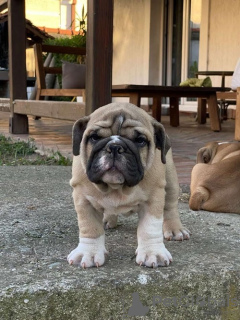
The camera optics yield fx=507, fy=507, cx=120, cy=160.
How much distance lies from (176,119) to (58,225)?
6.58 meters

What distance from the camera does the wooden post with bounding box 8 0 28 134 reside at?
672cm

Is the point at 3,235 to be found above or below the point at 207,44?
below

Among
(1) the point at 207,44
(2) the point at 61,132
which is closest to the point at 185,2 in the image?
(1) the point at 207,44

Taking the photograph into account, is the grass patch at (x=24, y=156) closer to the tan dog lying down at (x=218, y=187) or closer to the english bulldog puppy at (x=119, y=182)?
the tan dog lying down at (x=218, y=187)

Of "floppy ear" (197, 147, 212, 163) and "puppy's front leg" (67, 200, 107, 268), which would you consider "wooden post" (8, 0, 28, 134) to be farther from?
"puppy's front leg" (67, 200, 107, 268)

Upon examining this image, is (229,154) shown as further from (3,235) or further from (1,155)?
(1,155)

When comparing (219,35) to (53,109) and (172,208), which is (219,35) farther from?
(172,208)

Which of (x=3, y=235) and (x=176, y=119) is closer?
(x=3, y=235)

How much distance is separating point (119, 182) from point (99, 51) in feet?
8.07

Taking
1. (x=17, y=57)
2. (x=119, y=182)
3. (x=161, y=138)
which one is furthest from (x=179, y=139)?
(x=119, y=182)

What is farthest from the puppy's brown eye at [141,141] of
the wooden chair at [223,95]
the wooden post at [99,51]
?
the wooden chair at [223,95]

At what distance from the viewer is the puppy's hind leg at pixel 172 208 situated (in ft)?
7.83

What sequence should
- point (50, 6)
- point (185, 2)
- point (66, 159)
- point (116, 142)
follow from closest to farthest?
point (116, 142), point (66, 159), point (185, 2), point (50, 6)

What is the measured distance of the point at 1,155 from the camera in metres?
5.49
